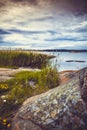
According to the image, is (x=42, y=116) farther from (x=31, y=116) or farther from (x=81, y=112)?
(x=81, y=112)

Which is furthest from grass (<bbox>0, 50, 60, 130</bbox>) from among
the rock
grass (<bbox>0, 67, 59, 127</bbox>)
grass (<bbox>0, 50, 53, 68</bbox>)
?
grass (<bbox>0, 50, 53, 68</bbox>)

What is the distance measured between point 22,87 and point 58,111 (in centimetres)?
191

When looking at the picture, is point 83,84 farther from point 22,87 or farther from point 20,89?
point 22,87

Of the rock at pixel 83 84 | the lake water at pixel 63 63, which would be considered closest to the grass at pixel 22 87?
the lake water at pixel 63 63

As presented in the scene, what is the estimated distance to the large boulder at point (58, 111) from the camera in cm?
410

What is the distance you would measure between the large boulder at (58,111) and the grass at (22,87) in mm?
621

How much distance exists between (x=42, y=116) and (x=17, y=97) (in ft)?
4.34

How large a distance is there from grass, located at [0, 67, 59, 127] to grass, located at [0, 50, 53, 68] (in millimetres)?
4747

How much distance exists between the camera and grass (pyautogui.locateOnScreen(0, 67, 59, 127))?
535cm

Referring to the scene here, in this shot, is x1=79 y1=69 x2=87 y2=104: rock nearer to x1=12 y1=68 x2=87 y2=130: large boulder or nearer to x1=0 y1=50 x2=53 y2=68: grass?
x1=12 y1=68 x2=87 y2=130: large boulder

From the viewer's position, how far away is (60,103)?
435 cm

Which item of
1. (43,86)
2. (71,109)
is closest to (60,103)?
(71,109)

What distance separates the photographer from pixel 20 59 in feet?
41.0

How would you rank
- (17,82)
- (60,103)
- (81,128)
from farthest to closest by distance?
(17,82)
(60,103)
(81,128)
